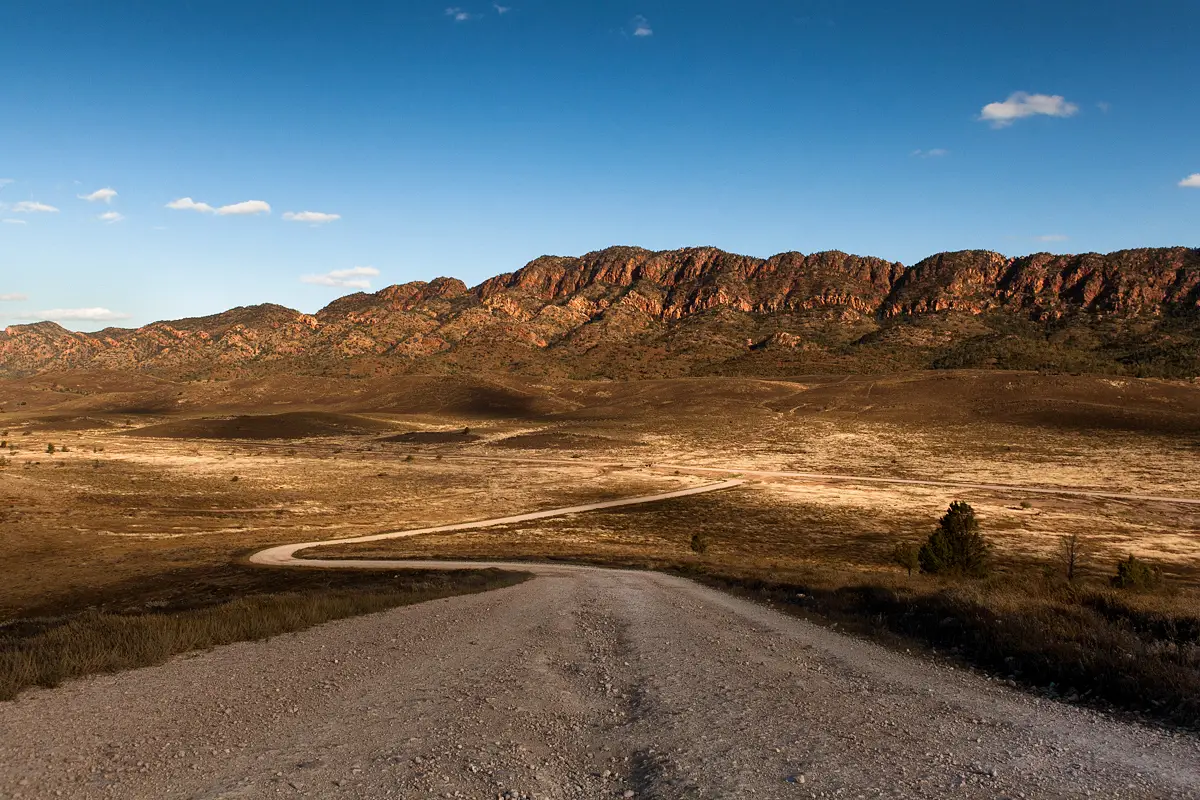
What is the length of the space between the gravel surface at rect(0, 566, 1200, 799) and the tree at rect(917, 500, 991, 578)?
63.6 ft

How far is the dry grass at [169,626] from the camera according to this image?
36.8ft

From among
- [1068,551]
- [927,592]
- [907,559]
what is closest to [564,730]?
[927,592]

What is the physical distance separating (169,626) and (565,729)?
10761 mm

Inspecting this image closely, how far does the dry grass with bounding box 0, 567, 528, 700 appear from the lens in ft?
36.8

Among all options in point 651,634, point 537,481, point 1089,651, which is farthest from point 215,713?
point 537,481

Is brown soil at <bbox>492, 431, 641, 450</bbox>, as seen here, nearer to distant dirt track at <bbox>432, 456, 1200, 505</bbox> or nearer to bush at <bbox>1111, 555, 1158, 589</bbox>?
distant dirt track at <bbox>432, 456, 1200, 505</bbox>

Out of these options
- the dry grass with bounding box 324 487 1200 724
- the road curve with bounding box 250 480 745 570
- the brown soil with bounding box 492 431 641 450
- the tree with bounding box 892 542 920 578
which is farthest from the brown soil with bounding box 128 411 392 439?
the tree with bounding box 892 542 920 578

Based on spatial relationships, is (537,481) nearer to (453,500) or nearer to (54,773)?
(453,500)

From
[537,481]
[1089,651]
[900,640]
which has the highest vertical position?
[1089,651]

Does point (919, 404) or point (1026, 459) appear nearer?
point (1026, 459)

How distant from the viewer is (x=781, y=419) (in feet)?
424

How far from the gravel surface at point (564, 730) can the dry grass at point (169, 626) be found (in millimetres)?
747

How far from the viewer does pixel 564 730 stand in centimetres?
895

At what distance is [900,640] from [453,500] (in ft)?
170
